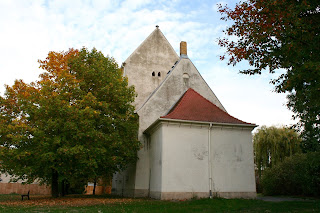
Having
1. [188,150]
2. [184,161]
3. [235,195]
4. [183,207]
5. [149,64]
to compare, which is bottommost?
[183,207]

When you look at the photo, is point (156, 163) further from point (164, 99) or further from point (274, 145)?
point (274, 145)

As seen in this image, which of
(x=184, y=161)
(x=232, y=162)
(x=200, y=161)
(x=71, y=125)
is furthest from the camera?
(x=232, y=162)

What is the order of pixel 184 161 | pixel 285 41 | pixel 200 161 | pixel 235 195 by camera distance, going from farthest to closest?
pixel 200 161
pixel 235 195
pixel 184 161
pixel 285 41

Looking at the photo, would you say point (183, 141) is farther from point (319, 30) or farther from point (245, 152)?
point (319, 30)

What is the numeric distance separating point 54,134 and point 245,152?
1290 centimetres

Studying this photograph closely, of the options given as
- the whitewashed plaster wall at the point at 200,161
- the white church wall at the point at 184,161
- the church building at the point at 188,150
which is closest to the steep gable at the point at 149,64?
the church building at the point at 188,150

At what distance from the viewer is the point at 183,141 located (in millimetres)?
17297

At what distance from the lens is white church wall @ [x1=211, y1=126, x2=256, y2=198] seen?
17.2 meters

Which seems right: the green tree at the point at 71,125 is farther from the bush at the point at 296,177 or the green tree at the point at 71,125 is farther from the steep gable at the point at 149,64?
the bush at the point at 296,177

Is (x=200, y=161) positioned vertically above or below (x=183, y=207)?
above

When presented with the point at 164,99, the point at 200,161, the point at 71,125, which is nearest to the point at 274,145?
the point at 200,161

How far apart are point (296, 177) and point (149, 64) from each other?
17.0 m

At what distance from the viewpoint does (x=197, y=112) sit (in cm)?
1866

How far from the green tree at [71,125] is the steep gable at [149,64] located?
6.23m
